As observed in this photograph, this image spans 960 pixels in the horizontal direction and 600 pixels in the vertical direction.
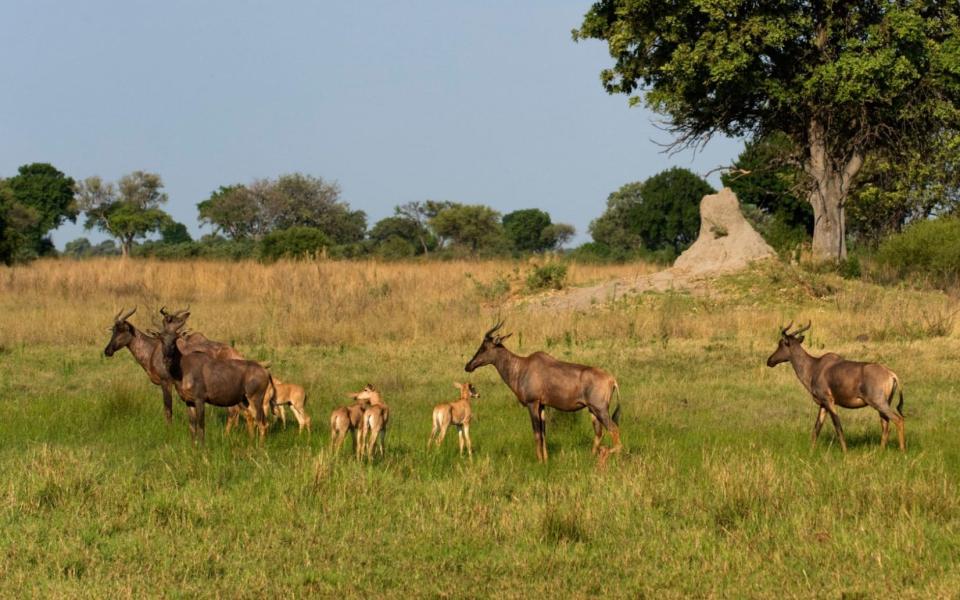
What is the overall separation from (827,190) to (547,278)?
351 inches

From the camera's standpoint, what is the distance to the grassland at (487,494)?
695 cm

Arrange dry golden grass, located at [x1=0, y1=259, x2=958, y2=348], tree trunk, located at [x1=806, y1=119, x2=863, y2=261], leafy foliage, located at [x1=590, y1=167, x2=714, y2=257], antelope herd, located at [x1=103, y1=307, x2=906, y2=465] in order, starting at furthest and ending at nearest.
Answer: leafy foliage, located at [x1=590, y1=167, x2=714, y2=257], tree trunk, located at [x1=806, y1=119, x2=863, y2=261], dry golden grass, located at [x1=0, y1=259, x2=958, y2=348], antelope herd, located at [x1=103, y1=307, x2=906, y2=465]

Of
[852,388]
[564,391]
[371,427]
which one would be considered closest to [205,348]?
[371,427]

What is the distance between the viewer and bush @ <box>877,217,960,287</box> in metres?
31.6

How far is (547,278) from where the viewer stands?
31.9 m

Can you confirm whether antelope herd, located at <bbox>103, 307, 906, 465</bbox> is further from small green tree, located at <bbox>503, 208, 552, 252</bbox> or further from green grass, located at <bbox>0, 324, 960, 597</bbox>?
small green tree, located at <bbox>503, 208, 552, 252</bbox>

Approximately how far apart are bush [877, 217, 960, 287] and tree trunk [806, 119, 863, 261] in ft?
8.24

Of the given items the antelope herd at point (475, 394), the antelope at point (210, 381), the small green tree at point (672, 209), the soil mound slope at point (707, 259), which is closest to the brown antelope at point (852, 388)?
the antelope herd at point (475, 394)

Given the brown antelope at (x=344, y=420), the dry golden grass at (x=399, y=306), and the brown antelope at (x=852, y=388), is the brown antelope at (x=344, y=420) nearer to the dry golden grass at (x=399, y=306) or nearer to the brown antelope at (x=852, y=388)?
the brown antelope at (x=852, y=388)

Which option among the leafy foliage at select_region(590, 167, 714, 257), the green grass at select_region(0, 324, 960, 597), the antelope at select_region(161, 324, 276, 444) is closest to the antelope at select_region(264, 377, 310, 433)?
the green grass at select_region(0, 324, 960, 597)

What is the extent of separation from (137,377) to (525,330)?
809 centimetres

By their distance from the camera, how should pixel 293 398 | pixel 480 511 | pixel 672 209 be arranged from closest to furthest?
pixel 480 511, pixel 293 398, pixel 672 209

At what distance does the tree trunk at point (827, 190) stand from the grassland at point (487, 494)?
45.0 ft

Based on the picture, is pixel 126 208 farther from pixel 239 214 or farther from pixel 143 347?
pixel 143 347
